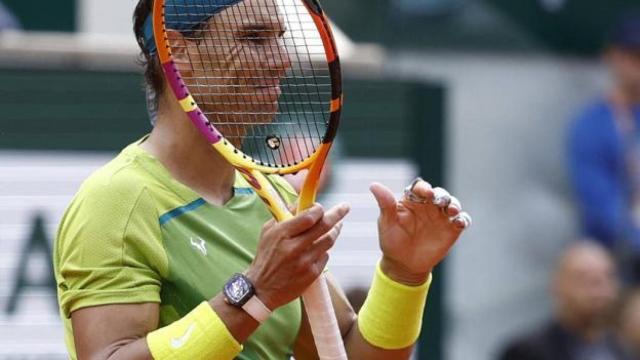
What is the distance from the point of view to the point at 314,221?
2.79 m

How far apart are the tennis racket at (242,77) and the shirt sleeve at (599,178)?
4369 mm

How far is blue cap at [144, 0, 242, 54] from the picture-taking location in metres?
3.03

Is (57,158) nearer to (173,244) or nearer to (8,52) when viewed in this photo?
(8,52)

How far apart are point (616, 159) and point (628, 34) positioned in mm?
621

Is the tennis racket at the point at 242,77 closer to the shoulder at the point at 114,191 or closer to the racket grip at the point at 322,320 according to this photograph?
the racket grip at the point at 322,320

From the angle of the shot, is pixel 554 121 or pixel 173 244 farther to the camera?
pixel 554 121

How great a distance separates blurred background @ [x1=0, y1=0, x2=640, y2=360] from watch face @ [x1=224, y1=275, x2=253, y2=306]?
7.29 feet

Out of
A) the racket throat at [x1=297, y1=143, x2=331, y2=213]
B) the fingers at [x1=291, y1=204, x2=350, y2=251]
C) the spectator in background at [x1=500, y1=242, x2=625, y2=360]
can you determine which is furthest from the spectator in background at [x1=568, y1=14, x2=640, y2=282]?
the fingers at [x1=291, y1=204, x2=350, y2=251]

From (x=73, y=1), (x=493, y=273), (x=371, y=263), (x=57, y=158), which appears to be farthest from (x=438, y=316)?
(x=73, y=1)

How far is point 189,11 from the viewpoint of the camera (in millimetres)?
3045

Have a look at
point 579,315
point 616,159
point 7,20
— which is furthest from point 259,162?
point 616,159

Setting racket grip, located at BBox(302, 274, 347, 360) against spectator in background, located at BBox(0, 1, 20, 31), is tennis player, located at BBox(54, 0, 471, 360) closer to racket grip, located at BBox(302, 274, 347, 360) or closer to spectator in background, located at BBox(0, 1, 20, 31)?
racket grip, located at BBox(302, 274, 347, 360)

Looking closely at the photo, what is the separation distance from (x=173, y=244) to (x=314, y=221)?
347mm

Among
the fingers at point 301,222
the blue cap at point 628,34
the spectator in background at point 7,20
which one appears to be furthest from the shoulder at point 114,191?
the blue cap at point 628,34
